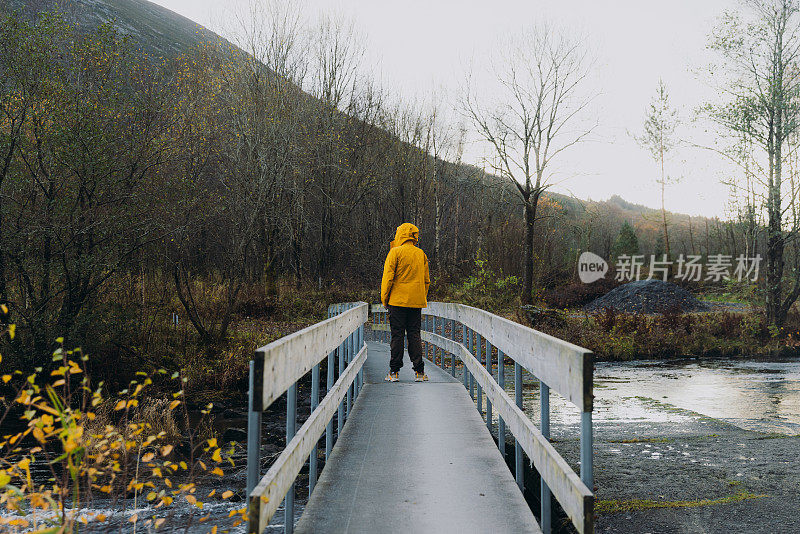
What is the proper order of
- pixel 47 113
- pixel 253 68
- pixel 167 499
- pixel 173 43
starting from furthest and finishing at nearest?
1. pixel 173 43
2. pixel 253 68
3. pixel 47 113
4. pixel 167 499

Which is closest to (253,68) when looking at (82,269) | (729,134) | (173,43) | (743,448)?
(82,269)

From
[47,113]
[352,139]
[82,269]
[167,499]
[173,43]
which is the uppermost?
[173,43]

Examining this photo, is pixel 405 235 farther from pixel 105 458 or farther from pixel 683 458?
pixel 105 458

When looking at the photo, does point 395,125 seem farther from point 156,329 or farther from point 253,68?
point 156,329

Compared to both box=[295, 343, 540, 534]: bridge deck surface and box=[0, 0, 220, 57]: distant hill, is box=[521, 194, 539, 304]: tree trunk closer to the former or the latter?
box=[295, 343, 540, 534]: bridge deck surface

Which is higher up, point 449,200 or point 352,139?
point 352,139

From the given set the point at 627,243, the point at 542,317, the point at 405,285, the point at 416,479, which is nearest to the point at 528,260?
the point at 542,317

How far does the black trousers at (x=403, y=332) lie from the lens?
A: 834cm

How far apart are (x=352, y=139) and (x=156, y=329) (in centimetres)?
1746

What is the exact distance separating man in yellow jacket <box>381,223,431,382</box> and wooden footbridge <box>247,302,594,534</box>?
1.62m

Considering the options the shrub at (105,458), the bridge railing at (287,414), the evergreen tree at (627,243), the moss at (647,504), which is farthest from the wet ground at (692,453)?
the evergreen tree at (627,243)

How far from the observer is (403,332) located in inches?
332

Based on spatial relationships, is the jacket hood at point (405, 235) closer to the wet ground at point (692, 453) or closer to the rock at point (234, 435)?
the wet ground at point (692, 453)

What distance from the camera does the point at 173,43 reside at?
132 meters
